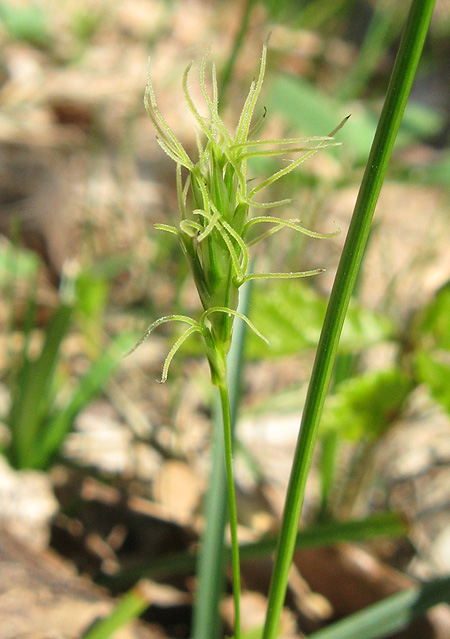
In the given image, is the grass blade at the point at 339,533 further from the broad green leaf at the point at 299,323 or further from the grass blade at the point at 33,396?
the grass blade at the point at 33,396

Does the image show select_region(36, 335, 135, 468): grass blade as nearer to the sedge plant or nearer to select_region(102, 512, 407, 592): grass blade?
select_region(102, 512, 407, 592): grass blade

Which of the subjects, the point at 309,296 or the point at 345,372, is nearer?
the point at 309,296

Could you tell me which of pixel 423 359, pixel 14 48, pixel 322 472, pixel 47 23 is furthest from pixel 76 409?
pixel 47 23

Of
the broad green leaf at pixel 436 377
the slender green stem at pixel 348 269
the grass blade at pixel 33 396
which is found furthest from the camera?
the grass blade at pixel 33 396

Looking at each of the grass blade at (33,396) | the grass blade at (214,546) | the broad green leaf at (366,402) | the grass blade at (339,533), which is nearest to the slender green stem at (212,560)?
the grass blade at (214,546)

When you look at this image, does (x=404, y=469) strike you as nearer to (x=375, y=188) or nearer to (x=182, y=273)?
(x=182, y=273)

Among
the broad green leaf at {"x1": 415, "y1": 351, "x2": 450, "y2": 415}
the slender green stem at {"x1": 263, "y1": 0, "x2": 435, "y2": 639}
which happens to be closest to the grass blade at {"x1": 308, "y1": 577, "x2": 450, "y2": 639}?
the broad green leaf at {"x1": 415, "y1": 351, "x2": 450, "y2": 415}
